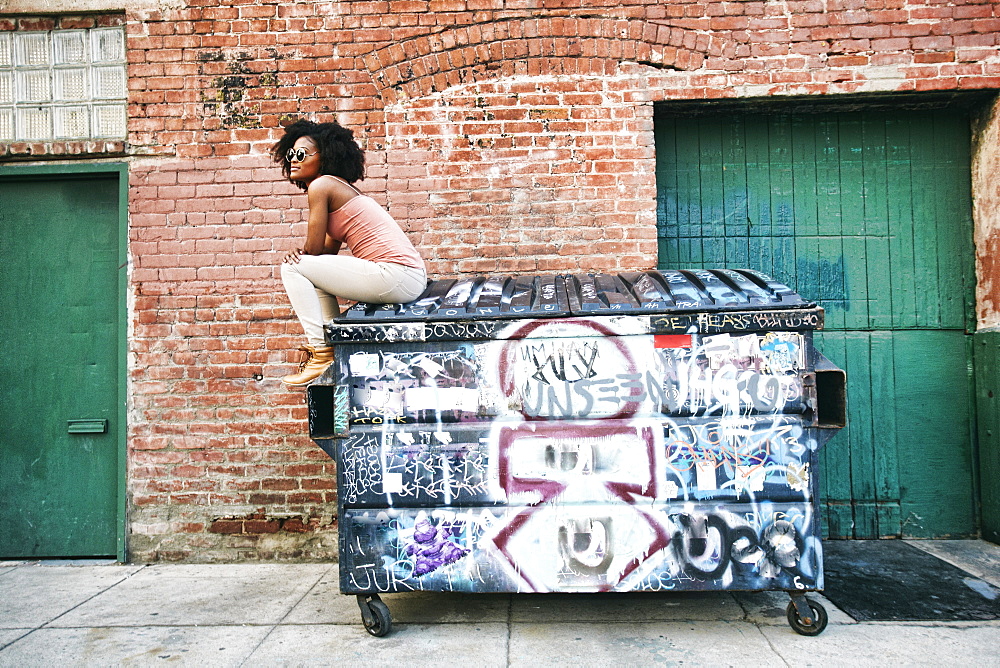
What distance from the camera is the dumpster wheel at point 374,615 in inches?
126

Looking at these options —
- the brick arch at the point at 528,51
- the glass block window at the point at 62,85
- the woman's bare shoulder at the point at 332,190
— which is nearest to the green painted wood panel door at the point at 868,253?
the brick arch at the point at 528,51

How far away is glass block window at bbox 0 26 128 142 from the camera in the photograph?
4.69m

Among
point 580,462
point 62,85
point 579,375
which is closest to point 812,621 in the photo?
point 580,462

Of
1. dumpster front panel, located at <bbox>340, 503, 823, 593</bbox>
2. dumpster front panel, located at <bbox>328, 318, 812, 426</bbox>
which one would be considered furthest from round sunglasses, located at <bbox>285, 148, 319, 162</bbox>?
dumpster front panel, located at <bbox>340, 503, 823, 593</bbox>

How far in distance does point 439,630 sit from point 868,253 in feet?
12.5

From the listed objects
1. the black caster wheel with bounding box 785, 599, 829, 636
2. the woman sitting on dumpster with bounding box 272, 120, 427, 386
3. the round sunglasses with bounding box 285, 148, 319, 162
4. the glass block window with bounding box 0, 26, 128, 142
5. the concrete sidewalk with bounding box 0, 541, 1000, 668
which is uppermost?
the glass block window with bounding box 0, 26, 128, 142

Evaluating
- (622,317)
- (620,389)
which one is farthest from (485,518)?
(622,317)

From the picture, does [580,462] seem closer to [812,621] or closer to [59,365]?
[812,621]

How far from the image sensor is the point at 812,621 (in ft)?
10.2

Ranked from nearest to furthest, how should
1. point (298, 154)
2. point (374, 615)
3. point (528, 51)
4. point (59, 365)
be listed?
point (374, 615) → point (298, 154) → point (528, 51) → point (59, 365)

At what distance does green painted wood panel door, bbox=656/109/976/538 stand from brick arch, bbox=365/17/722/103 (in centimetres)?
51

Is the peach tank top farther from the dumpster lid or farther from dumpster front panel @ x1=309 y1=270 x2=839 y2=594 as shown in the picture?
dumpster front panel @ x1=309 y1=270 x2=839 y2=594

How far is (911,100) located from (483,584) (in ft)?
13.9

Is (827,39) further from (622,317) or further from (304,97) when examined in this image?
(304,97)
